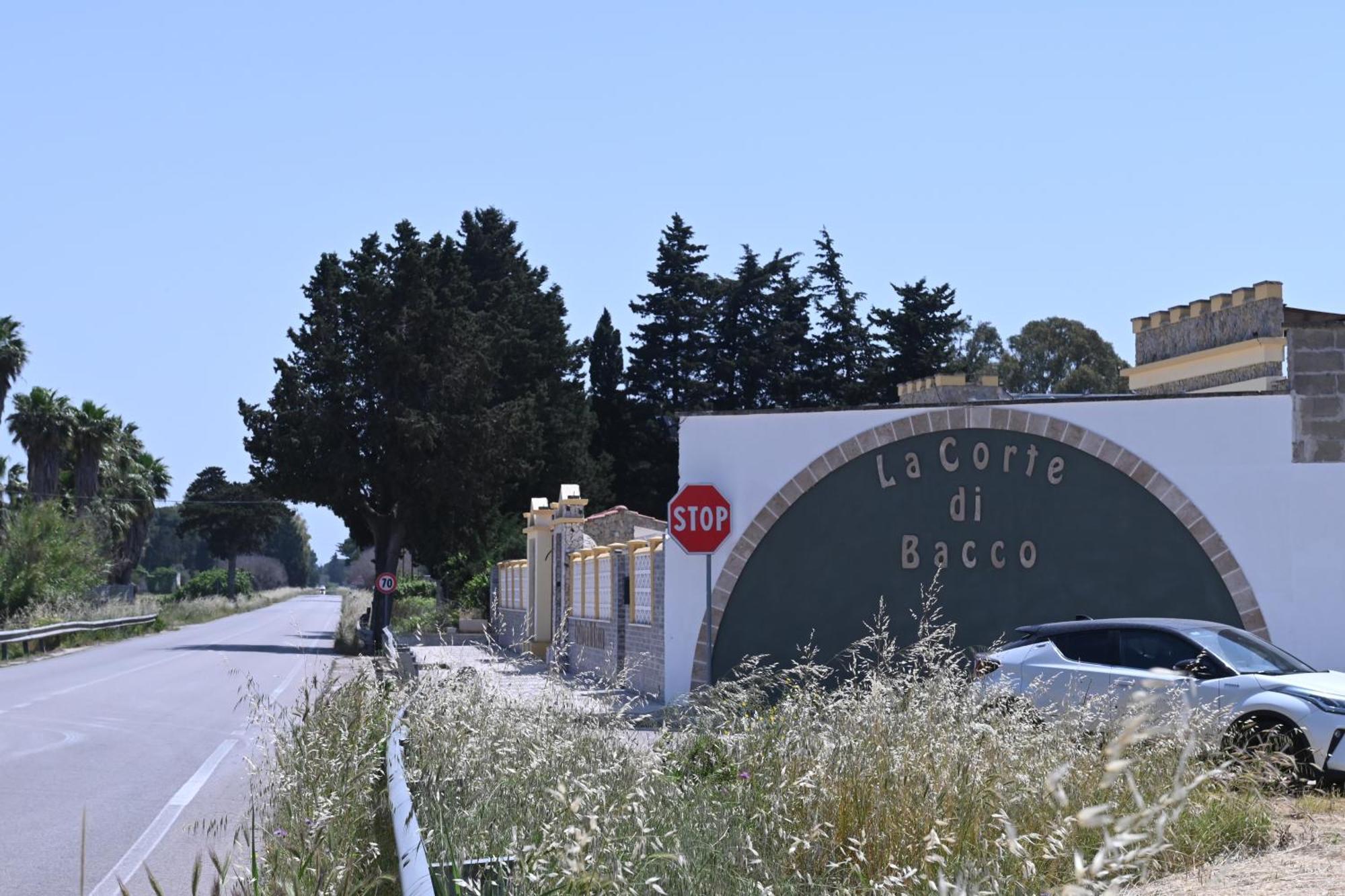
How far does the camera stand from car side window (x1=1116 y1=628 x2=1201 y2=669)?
1357cm

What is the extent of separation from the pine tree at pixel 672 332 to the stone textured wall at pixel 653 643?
40.5 metres

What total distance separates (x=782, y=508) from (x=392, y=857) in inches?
549

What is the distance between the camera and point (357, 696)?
37.3ft

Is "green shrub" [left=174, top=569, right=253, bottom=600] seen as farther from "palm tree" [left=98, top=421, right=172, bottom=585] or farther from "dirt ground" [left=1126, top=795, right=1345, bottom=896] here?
"dirt ground" [left=1126, top=795, right=1345, bottom=896]

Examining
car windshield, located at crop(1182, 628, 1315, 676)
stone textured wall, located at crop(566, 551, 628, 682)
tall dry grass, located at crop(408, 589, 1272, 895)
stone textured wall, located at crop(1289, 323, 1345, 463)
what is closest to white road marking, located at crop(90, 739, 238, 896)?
tall dry grass, located at crop(408, 589, 1272, 895)

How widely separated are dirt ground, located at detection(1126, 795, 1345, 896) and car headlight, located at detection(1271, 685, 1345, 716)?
3663 millimetres

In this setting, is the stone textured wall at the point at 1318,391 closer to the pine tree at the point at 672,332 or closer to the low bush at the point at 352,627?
the low bush at the point at 352,627

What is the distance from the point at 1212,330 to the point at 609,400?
4252 cm

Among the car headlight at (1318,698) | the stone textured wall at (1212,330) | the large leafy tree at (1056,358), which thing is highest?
the large leafy tree at (1056,358)

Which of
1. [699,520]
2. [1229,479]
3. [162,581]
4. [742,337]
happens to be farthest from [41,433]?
[162,581]

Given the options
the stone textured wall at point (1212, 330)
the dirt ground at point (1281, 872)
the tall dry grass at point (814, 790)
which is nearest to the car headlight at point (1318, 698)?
the dirt ground at point (1281, 872)

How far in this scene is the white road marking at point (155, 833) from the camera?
919cm

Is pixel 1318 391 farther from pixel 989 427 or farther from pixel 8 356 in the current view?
pixel 8 356

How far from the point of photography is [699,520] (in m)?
21.1
